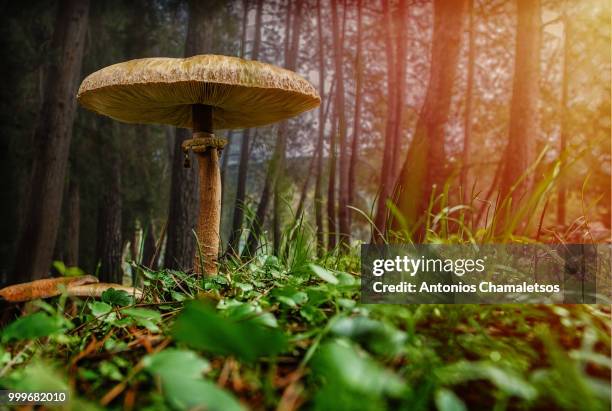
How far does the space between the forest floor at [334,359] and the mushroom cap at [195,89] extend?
1.39m

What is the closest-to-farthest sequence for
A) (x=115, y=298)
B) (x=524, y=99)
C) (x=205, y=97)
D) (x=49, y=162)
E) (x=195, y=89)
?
(x=115, y=298)
(x=195, y=89)
(x=205, y=97)
(x=524, y=99)
(x=49, y=162)

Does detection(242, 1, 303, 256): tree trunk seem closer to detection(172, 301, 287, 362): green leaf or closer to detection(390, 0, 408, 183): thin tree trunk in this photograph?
detection(390, 0, 408, 183): thin tree trunk

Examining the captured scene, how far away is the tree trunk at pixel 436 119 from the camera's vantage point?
14.3 feet

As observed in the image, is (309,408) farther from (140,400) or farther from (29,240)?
(29,240)

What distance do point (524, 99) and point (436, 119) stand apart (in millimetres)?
1454

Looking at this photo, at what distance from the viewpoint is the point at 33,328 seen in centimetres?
73

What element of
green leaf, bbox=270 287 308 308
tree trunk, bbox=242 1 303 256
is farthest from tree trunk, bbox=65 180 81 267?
green leaf, bbox=270 287 308 308

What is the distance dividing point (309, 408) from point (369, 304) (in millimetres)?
296

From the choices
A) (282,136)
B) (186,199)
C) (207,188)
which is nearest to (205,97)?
(207,188)

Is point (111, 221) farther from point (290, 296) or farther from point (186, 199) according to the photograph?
point (290, 296)

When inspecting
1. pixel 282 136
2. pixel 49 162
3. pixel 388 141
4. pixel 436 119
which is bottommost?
pixel 49 162

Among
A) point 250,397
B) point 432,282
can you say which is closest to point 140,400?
point 250,397

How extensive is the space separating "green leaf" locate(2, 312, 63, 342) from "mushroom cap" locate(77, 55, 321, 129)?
4.98ft

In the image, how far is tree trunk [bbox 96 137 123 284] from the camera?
350 inches
